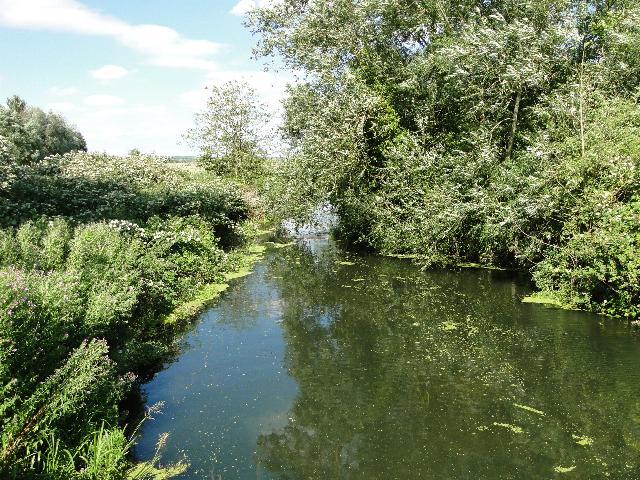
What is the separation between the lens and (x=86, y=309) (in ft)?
23.4

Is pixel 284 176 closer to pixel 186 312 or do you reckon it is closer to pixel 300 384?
pixel 186 312

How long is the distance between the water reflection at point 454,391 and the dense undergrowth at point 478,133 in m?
2.19

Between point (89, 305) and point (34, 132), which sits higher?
point (34, 132)

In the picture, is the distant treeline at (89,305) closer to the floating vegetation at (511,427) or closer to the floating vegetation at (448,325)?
the floating vegetation at (511,427)

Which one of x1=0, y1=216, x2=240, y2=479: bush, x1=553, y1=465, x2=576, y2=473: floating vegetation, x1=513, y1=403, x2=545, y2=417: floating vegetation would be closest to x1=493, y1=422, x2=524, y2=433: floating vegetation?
x1=513, y1=403, x2=545, y2=417: floating vegetation

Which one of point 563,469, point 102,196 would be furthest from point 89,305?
point 102,196

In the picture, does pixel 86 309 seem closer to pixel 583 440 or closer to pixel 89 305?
pixel 89 305

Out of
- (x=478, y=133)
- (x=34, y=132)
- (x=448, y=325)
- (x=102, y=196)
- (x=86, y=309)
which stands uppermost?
(x=34, y=132)

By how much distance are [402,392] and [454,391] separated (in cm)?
91

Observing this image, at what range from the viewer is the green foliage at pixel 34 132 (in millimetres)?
44500

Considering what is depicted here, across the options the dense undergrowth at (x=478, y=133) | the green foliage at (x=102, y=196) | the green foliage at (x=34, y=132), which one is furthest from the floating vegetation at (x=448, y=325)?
the green foliage at (x=34, y=132)

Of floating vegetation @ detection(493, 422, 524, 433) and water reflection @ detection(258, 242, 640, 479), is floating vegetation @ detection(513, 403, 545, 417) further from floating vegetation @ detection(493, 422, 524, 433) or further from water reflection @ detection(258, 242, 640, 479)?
floating vegetation @ detection(493, 422, 524, 433)

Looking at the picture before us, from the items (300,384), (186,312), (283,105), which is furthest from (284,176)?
(300,384)

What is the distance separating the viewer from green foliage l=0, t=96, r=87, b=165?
44.5m
